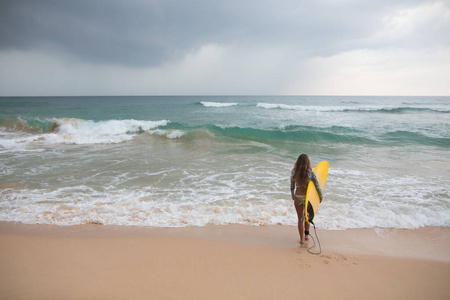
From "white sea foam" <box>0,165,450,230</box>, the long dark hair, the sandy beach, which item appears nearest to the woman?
the long dark hair

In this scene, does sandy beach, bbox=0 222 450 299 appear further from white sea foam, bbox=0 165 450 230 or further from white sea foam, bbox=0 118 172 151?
white sea foam, bbox=0 118 172 151

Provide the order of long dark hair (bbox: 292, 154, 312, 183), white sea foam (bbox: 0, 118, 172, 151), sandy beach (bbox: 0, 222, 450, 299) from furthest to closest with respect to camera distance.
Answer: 1. white sea foam (bbox: 0, 118, 172, 151)
2. long dark hair (bbox: 292, 154, 312, 183)
3. sandy beach (bbox: 0, 222, 450, 299)

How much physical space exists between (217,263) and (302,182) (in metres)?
1.98

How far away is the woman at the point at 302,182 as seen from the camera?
3.96m

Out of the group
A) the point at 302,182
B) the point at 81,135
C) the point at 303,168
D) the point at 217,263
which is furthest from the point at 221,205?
the point at 81,135

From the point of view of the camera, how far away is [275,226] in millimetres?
4758

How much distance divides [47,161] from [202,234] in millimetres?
9155

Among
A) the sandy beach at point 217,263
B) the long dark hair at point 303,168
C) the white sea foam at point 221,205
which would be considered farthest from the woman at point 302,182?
the white sea foam at point 221,205

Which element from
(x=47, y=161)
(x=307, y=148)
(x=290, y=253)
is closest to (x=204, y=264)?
(x=290, y=253)

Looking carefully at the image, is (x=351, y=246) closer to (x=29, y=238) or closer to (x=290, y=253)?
(x=290, y=253)

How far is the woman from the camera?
396 cm

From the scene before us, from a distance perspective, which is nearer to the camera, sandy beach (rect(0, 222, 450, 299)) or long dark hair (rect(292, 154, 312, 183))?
sandy beach (rect(0, 222, 450, 299))

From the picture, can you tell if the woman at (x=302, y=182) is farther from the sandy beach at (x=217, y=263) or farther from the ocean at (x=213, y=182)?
the ocean at (x=213, y=182)

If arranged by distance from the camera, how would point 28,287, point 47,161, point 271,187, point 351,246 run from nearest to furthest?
point 28,287 → point 351,246 → point 271,187 → point 47,161
